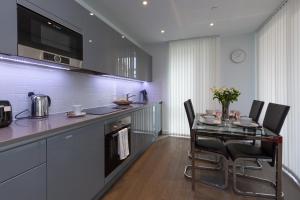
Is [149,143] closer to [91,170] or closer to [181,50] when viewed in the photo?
[91,170]

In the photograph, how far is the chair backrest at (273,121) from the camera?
1.88 metres

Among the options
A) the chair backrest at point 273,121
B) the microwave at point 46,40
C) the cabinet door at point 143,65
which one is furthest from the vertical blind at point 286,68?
the microwave at point 46,40

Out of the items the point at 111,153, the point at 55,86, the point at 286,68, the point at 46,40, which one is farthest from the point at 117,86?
the point at 286,68

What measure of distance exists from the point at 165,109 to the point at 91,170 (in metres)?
3.24

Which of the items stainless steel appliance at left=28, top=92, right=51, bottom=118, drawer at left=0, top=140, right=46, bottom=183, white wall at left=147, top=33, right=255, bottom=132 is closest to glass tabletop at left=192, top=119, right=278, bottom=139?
drawer at left=0, top=140, right=46, bottom=183

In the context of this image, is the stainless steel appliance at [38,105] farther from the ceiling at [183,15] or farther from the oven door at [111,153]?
the ceiling at [183,15]

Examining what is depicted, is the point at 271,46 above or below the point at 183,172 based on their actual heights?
above

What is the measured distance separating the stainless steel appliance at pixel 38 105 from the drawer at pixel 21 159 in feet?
2.39

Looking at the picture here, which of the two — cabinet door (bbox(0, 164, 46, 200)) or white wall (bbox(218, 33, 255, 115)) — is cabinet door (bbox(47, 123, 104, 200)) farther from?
white wall (bbox(218, 33, 255, 115))

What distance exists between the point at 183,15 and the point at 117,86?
1.84m

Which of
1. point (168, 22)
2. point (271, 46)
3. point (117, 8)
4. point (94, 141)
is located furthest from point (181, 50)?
point (94, 141)

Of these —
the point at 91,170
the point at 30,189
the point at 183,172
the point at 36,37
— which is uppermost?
the point at 36,37

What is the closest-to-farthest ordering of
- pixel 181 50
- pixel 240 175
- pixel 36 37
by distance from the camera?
pixel 36 37, pixel 240 175, pixel 181 50

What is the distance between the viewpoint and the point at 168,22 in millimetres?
3365
